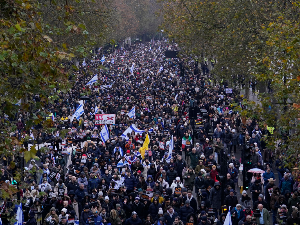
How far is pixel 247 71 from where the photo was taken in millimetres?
27891

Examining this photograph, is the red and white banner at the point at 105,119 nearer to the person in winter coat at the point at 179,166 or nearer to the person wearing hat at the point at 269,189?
the person in winter coat at the point at 179,166

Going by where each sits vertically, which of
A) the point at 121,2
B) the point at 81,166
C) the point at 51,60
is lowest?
the point at 81,166

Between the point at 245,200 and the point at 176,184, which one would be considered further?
the point at 176,184

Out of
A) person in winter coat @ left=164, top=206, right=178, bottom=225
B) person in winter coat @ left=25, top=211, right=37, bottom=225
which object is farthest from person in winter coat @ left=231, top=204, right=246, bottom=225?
person in winter coat @ left=25, top=211, right=37, bottom=225

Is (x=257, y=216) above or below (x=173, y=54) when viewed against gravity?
below

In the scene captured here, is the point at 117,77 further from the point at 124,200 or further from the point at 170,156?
the point at 124,200

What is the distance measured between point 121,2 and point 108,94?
55882 mm

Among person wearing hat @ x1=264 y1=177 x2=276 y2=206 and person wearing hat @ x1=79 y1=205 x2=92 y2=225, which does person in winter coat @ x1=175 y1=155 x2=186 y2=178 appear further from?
person wearing hat @ x1=79 y1=205 x2=92 y2=225

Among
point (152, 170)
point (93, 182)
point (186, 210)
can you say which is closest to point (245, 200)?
point (186, 210)

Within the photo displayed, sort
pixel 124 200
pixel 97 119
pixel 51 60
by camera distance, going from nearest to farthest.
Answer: pixel 51 60 < pixel 124 200 < pixel 97 119

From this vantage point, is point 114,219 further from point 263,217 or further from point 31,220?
point 263,217

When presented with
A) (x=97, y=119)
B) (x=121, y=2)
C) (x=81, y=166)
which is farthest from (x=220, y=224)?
(x=121, y=2)

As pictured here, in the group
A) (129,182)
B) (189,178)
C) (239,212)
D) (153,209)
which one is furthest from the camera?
(189,178)

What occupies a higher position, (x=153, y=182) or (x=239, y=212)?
(x=153, y=182)
